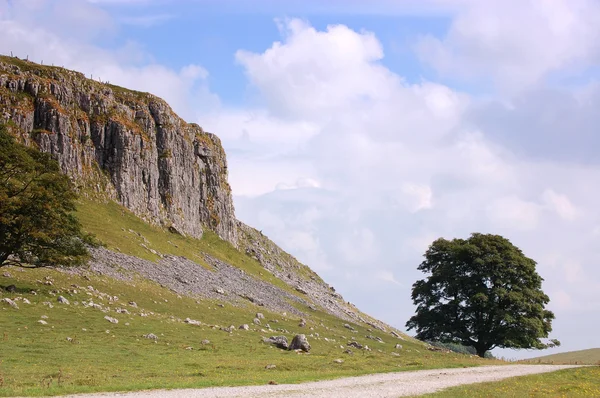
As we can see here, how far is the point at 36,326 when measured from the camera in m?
43.5

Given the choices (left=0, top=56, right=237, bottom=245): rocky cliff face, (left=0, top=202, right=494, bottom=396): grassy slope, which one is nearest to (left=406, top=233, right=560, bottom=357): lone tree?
(left=0, top=202, right=494, bottom=396): grassy slope

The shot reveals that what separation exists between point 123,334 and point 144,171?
69.8 m

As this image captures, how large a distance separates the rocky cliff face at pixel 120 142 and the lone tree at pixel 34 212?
43978mm

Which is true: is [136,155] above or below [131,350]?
above

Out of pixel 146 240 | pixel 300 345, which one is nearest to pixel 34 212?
pixel 300 345

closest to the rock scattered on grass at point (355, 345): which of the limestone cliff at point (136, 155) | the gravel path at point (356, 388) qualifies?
the limestone cliff at point (136, 155)

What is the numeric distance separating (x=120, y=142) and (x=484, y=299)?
234 ft

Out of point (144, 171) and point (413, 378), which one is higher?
point (144, 171)

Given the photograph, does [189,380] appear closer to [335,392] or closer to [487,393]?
[335,392]

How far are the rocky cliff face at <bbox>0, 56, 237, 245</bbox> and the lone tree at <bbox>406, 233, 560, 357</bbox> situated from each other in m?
57.1

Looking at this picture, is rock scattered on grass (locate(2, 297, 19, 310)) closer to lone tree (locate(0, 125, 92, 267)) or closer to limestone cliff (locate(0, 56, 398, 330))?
lone tree (locate(0, 125, 92, 267))

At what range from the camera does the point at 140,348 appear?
42.2m

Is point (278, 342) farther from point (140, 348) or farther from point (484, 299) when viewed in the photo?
point (484, 299)

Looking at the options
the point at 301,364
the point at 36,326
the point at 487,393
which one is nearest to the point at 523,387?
the point at 487,393
